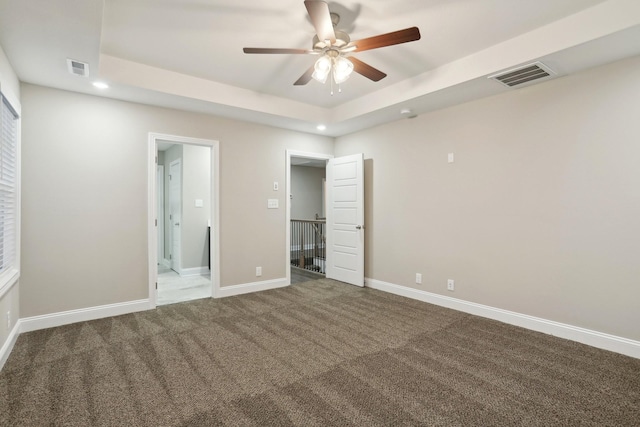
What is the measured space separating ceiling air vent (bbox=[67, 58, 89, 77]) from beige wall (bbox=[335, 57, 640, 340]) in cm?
368

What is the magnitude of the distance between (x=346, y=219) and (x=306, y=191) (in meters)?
4.37

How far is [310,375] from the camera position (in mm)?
2344

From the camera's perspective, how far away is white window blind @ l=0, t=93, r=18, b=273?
104 inches

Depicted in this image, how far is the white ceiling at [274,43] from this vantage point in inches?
91.0

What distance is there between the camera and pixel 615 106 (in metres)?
2.73

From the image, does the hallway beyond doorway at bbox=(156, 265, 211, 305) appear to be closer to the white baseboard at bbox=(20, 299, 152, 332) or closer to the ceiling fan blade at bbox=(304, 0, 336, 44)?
the white baseboard at bbox=(20, 299, 152, 332)

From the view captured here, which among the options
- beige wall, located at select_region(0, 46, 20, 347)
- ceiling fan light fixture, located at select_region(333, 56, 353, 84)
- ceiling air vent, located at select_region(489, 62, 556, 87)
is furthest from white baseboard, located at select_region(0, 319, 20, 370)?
ceiling air vent, located at select_region(489, 62, 556, 87)

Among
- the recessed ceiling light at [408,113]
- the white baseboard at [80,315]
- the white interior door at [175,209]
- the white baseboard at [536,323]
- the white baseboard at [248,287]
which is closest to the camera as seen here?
the white baseboard at [536,323]

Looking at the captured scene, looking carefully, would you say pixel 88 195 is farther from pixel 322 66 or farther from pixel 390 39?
pixel 390 39

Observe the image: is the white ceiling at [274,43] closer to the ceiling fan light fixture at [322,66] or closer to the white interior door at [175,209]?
the ceiling fan light fixture at [322,66]

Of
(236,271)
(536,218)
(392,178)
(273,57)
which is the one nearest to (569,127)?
(536,218)

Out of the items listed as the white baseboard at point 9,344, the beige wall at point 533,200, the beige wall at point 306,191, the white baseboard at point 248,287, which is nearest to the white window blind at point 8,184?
the white baseboard at point 9,344

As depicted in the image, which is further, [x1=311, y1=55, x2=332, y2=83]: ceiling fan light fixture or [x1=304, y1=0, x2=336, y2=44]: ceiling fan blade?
[x1=311, y1=55, x2=332, y2=83]: ceiling fan light fixture

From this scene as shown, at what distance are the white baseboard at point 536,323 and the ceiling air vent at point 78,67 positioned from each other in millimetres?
4381
